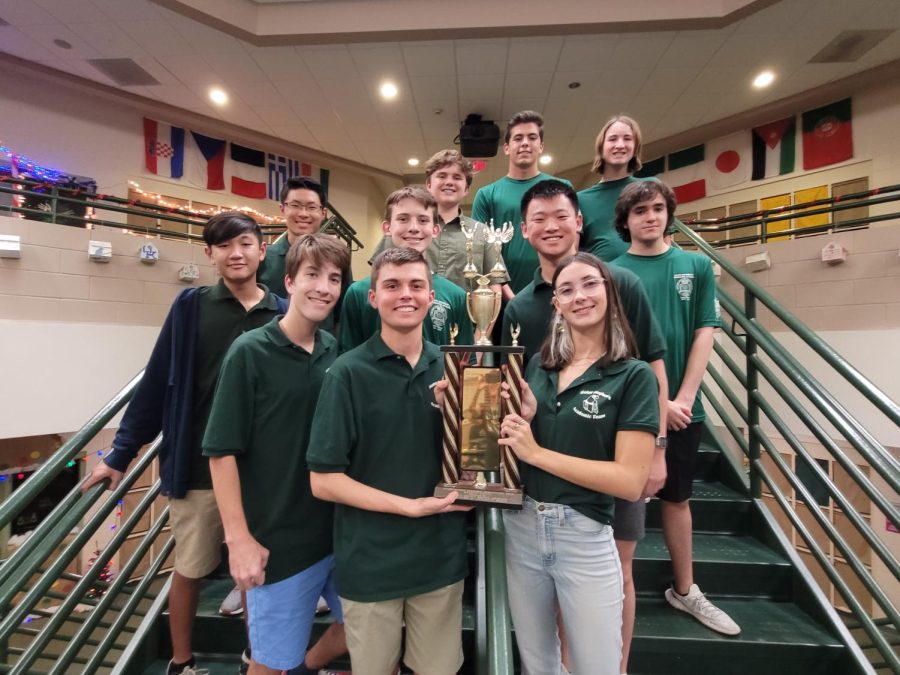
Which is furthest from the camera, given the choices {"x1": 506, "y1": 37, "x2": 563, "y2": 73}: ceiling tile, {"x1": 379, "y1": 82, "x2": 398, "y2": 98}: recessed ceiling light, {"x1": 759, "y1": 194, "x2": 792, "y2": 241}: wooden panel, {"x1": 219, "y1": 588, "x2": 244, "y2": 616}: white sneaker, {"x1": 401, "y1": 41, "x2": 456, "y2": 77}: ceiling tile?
{"x1": 759, "y1": 194, "x2": 792, "y2": 241}: wooden panel

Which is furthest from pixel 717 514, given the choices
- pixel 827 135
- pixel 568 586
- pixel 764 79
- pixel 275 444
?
pixel 827 135

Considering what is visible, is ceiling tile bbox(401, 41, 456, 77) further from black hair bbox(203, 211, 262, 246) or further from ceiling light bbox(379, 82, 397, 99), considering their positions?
black hair bbox(203, 211, 262, 246)

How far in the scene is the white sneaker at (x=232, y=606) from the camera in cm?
195

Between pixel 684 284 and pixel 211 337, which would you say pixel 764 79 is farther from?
pixel 211 337

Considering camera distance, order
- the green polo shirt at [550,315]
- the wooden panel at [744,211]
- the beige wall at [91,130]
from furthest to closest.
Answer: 1. the wooden panel at [744,211]
2. the beige wall at [91,130]
3. the green polo shirt at [550,315]

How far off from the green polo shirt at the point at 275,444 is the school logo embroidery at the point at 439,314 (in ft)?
1.80

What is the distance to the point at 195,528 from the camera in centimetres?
164

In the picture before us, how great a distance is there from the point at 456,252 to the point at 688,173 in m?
8.40

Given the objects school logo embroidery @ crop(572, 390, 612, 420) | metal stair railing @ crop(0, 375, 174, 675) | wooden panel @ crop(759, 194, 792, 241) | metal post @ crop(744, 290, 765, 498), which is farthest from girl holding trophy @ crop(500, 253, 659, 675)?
wooden panel @ crop(759, 194, 792, 241)

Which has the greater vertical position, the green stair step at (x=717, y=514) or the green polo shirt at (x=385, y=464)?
the green polo shirt at (x=385, y=464)

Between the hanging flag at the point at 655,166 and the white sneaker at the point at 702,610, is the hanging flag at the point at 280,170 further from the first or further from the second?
the white sneaker at the point at 702,610

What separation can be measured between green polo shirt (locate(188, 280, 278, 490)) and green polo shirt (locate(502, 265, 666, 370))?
3.32 feet

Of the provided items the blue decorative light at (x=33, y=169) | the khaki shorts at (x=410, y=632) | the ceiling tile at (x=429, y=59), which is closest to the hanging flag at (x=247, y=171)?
the blue decorative light at (x=33, y=169)

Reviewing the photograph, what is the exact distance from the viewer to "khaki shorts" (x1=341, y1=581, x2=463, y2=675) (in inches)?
48.6
